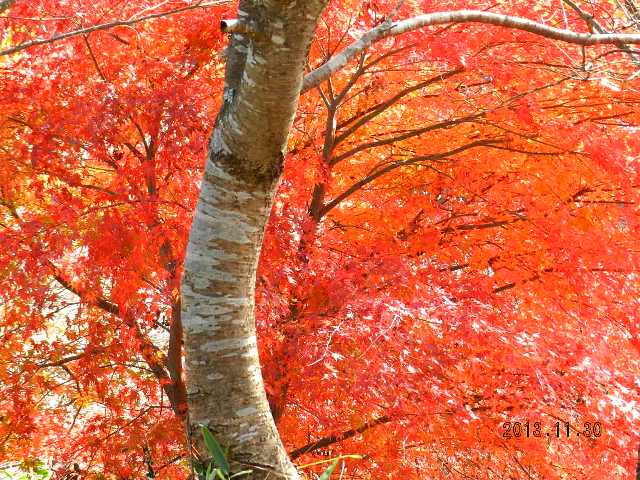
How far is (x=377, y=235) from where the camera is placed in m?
5.67

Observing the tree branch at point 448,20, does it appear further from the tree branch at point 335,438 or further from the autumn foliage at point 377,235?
the tree branch at point 335,438

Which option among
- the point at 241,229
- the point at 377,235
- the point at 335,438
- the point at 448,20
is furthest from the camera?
the point at 377,235

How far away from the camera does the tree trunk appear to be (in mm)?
1909

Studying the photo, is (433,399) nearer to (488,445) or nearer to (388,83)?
(488,445)

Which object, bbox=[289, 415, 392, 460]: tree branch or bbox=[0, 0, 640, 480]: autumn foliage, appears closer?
bbox=[0, 0, 640, 480]: autumn foliage

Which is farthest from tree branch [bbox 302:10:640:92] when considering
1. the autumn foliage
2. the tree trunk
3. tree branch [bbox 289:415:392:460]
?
tree branch [bbox 289:415:392:460]

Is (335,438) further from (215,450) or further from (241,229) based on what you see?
(241,229)

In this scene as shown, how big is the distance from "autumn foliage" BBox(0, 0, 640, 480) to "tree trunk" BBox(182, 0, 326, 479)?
1.58 meters

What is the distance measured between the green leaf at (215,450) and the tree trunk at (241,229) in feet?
0.17

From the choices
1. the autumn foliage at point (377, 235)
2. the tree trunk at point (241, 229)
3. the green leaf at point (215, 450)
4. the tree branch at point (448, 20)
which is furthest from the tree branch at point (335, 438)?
the tree branch at point (448, 20)

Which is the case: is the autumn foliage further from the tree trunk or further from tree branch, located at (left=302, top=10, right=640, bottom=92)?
the tree trunk

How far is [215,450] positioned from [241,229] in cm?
81

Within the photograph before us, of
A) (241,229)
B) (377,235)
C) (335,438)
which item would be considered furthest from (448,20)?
(335,438)

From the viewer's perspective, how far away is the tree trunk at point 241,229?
191 cm
